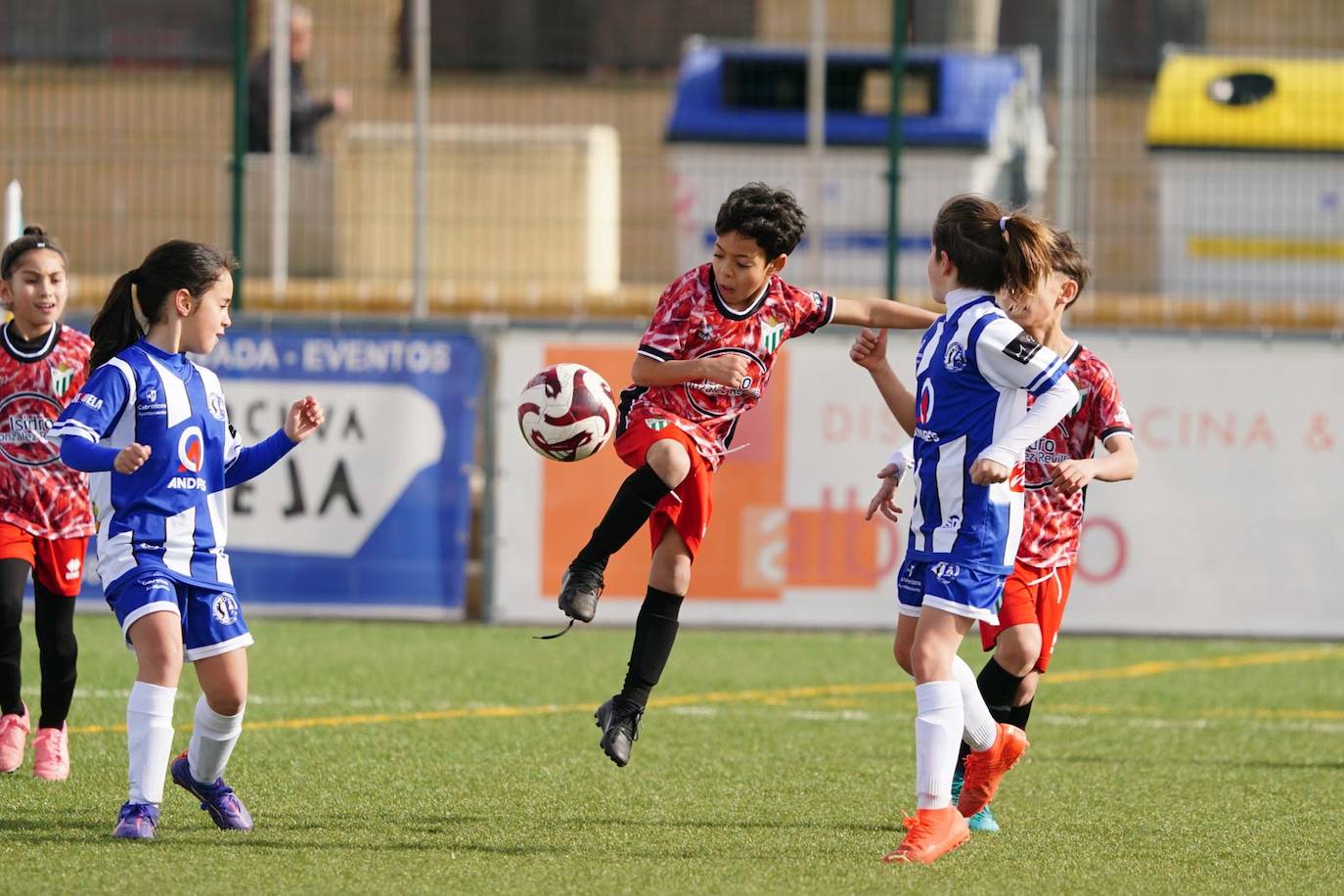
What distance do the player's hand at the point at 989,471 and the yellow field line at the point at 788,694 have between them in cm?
349

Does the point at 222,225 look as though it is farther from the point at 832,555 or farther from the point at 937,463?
the point at 937,463

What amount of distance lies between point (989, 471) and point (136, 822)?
249 cm

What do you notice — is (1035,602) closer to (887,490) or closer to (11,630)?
(887,490)

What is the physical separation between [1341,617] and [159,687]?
24.9 ft

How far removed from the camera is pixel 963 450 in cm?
557

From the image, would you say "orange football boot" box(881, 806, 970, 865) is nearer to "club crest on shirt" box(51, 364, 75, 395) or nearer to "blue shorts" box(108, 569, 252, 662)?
"blue shorts" box(108, 569, 252, 662)

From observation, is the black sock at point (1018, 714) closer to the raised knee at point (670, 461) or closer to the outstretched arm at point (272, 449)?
the raised knee at point (670, 461)

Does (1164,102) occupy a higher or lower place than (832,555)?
higher

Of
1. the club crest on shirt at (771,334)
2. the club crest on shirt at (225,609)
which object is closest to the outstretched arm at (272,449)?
the club crest on shirt at (225,609)

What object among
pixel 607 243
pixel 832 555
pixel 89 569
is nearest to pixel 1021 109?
pixel 607 243

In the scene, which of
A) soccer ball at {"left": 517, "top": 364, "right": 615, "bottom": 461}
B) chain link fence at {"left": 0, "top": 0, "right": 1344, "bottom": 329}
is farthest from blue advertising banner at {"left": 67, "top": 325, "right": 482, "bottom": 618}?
soccer ball at {"left": 517, "top": 364, "right": 615, "bottom": 461}

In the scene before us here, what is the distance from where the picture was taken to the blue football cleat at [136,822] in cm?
559

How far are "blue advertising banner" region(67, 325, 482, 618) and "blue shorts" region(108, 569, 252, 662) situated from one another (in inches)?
223

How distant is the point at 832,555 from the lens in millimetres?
11305
